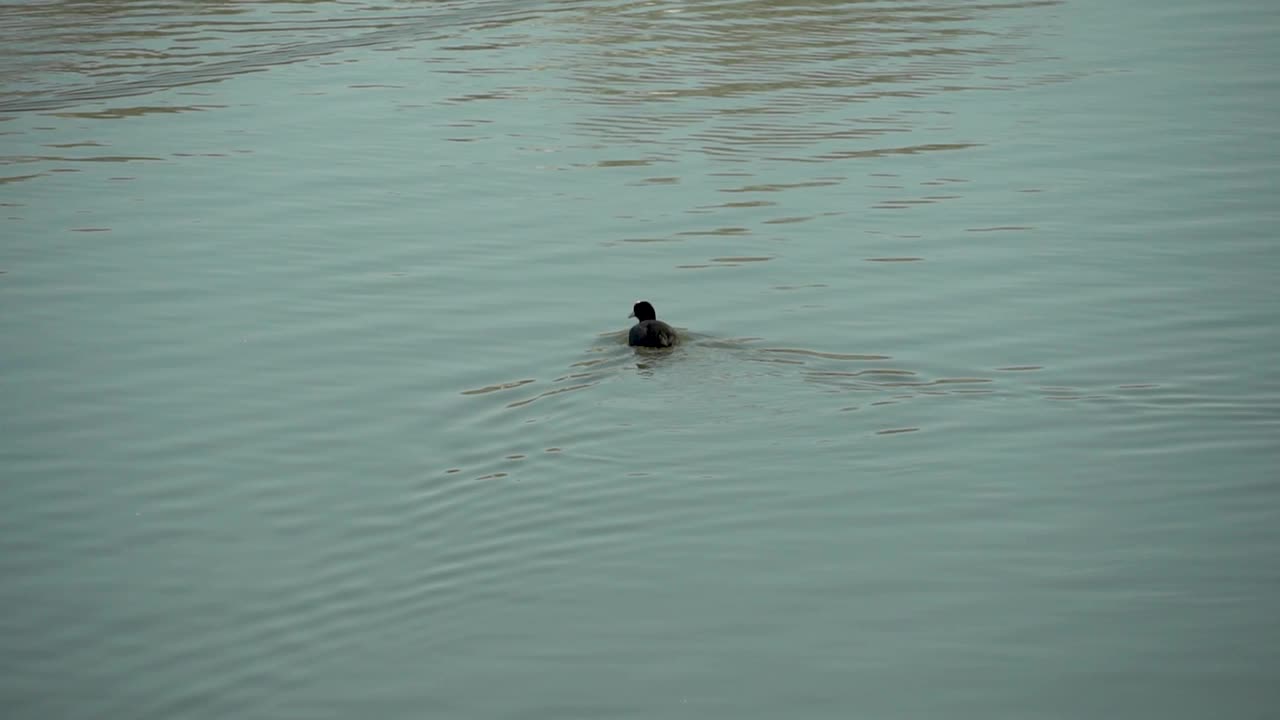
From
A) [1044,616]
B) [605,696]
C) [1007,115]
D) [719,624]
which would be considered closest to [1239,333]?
[1044,616]

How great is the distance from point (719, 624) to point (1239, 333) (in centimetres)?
603

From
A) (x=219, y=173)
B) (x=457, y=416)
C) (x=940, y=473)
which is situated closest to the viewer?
(x=940, y=473)

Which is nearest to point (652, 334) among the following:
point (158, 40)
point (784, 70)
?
point (784, 70)

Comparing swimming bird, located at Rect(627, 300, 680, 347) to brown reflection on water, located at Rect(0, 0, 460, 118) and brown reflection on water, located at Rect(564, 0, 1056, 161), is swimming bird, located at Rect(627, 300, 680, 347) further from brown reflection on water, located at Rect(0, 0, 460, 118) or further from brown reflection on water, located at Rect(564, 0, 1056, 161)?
brown reflection on water, located at Rect(0, 0, 460, 118)

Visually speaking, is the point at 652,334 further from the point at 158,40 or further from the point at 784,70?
the point at 158,40

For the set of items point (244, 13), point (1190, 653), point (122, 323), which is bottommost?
point (1190, 653)

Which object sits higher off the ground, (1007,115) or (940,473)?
(1007,115)

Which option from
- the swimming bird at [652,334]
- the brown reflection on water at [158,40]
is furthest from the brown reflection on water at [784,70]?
the swimming bird at [652,334]

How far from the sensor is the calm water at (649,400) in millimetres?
7809

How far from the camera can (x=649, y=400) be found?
37.0 feet

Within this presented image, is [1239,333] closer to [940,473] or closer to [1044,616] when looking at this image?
[940,473]

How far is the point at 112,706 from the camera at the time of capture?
7438 millimetres

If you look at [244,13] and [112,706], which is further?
[244,13]

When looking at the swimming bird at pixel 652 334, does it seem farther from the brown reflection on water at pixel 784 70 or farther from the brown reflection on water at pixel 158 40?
the brown reflection on water at pixel 158 40
